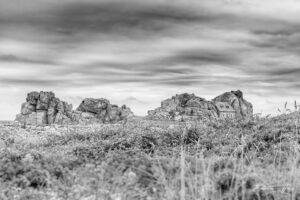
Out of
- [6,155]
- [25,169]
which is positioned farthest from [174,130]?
[25,169]

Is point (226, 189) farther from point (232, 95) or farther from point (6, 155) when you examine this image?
point (232, 95)

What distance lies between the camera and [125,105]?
123 feet

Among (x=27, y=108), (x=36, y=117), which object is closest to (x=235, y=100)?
(x=36, y=117)

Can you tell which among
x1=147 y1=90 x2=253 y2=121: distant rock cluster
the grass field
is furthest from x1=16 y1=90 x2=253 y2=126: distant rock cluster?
the grass field

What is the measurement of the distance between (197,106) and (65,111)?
41.4 ft

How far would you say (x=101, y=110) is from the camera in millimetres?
36188

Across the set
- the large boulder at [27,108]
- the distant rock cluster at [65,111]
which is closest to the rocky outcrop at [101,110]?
the distant rock cluster at [65,111]

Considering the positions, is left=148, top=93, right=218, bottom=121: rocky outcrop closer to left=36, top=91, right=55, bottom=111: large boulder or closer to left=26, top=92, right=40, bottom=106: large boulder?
left=36, top=91, right=55, bottom=111: large boulder

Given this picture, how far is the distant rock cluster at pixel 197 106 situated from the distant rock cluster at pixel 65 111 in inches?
116

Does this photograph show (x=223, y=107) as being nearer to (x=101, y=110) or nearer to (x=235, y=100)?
(x=235, y=100)

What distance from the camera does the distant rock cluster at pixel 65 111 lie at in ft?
118

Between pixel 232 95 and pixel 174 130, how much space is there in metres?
24.1

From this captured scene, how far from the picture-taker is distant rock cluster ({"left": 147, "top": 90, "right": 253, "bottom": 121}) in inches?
1244

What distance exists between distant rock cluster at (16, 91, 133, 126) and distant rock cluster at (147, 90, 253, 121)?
2.94 m
